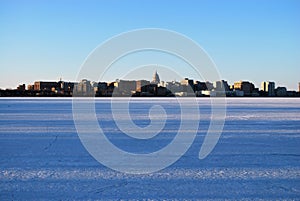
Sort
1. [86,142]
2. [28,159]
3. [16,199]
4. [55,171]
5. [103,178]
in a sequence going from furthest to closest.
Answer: [86,142]
[28,159]
[55,171]
[103,178]
[16,199]

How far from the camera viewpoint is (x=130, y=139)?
255 inches

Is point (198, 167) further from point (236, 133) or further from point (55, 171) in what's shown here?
point (236, 133)

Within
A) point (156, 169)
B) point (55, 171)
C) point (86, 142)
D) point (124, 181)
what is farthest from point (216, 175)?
point (86, 142)

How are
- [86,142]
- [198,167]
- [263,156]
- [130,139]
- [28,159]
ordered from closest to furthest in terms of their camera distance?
[198,167] → [28,159] → [263,156] → [86,142] → [130,139]

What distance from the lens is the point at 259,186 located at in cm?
326

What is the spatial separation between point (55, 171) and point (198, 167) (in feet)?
5.54

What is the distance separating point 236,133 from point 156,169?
150 inches

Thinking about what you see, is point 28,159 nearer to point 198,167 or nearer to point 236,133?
point 198,167

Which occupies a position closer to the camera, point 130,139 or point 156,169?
point 156,169

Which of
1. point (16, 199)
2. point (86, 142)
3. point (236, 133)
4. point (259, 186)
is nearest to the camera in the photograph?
point (16, 199)

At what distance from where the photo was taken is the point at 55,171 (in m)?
3.77

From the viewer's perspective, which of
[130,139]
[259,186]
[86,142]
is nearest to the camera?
[259,186]

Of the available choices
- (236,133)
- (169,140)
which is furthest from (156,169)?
(236,133)

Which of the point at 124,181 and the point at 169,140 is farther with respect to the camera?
the point at 169,140
